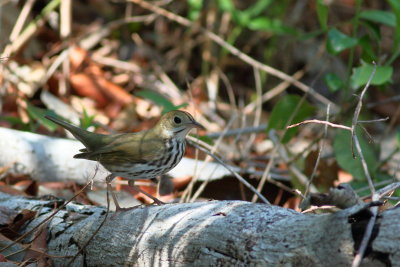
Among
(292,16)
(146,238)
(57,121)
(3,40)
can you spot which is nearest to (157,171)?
(57,121)

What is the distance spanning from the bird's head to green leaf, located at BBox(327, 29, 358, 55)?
1.22 meters

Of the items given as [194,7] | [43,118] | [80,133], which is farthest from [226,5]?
[80,133]

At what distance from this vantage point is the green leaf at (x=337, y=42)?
4156mm

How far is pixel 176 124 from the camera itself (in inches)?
140

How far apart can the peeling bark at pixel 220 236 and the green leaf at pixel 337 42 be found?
210 centimetres

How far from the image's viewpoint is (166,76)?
6469 millimetres

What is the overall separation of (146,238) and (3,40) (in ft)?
12.6

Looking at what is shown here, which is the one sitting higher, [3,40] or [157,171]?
[3,40]

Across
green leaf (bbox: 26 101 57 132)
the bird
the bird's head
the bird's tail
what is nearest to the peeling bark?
the bird

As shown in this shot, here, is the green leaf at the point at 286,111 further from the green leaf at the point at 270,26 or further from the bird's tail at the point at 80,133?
the bird's tail at the point at 80,133

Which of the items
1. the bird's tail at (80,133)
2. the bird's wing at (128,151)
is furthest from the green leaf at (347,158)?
the bird's tail at (80,133)

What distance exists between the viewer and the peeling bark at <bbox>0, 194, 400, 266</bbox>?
185 centimetres

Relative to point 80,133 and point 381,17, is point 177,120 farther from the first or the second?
point 381,17

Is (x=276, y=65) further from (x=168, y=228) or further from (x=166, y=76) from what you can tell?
Answer: (x=168, y=228)
